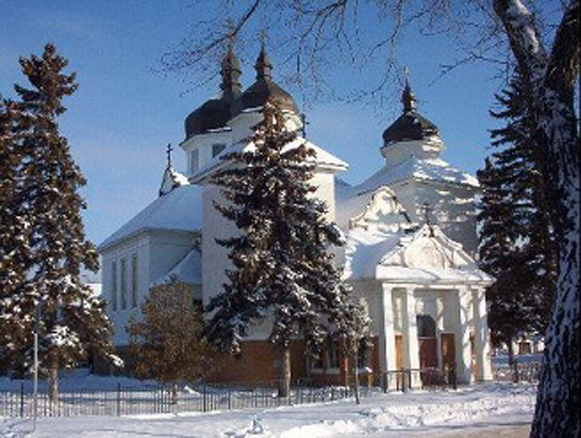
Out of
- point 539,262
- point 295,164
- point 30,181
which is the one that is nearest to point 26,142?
point 30,181

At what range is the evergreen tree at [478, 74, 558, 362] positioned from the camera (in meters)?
36.0

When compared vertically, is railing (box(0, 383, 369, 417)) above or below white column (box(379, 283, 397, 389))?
below

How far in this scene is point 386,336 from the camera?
3173 centimetres

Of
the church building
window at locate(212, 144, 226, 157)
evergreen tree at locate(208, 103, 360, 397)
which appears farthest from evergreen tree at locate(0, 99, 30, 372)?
window at locate(212, 144, 226, 157)

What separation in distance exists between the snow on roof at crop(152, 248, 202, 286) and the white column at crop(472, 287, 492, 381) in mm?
13778

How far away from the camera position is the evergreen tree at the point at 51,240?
89.4ft

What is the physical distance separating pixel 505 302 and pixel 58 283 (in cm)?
2456

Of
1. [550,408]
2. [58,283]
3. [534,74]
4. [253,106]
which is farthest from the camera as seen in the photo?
[253,106]

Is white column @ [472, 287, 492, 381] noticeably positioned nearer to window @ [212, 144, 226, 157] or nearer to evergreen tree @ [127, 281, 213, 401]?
evergreen tree @ [127, 281, 213, 401]

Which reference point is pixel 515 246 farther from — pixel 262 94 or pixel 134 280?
pixel 134 280

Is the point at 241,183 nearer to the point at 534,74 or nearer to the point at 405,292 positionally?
the point at 405,292

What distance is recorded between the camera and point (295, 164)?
2888 cm

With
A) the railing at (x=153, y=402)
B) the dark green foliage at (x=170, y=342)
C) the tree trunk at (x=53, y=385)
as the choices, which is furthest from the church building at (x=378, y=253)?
the tree trunk at (x=53, y=385)

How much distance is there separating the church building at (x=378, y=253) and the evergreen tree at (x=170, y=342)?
7.41 feet
